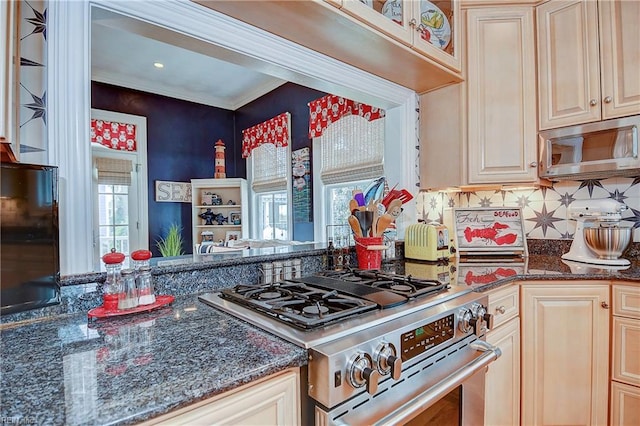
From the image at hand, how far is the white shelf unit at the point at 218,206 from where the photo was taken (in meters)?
4.33

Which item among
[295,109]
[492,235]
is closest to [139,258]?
[492,235]

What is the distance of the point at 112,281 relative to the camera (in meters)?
0.97

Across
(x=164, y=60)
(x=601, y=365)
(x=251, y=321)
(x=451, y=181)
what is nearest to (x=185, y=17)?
(x=251, y=321)

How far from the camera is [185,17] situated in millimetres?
1188

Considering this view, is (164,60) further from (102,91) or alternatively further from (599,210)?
(599,210)

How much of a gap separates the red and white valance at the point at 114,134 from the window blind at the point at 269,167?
1470 mm

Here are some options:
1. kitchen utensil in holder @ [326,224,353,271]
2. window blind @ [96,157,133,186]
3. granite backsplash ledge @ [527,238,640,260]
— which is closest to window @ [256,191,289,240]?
window blind @ [96,157,133,186]

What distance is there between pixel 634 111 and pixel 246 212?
12.6ft

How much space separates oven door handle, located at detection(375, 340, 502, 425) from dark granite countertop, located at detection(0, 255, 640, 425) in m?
0.29

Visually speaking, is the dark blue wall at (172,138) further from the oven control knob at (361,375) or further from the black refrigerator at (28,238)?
the oven control knob at (361,375)

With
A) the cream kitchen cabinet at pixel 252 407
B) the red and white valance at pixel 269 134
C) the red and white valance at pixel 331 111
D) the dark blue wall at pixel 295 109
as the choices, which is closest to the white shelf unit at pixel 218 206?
the red and white valance at pixel 269 134

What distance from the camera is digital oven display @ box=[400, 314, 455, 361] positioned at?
84 cm

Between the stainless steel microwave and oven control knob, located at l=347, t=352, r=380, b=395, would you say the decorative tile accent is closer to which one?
oven control knob, located at l=347, t=352, r=380, b=395

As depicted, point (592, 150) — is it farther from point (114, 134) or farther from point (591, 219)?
point (114, 134)
